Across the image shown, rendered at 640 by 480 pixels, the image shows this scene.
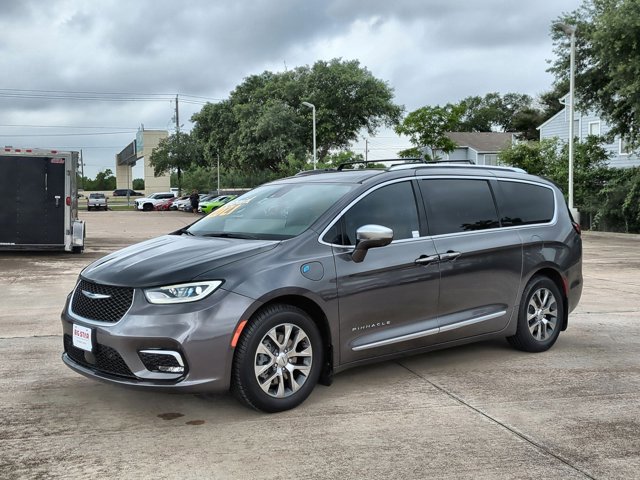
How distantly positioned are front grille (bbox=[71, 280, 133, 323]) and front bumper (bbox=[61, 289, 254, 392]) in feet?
0.23

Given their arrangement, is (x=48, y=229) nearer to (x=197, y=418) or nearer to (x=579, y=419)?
(x=197, y=418)

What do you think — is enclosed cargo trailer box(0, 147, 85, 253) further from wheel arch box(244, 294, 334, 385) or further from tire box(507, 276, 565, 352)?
wheel arch box(244, 294, 334, 385)

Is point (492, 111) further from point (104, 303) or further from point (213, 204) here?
point (104, 303)

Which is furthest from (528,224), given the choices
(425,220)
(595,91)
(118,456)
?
(595,91)

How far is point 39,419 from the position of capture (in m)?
4.66

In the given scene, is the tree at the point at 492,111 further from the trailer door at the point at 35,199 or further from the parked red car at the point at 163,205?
the trailer door at the point at 35,199

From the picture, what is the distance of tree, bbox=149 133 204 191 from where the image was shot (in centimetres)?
6638

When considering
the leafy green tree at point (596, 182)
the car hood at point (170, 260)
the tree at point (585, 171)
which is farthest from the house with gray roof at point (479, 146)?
the car hood at point (170, 260)

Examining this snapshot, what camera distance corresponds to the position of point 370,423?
181 inches

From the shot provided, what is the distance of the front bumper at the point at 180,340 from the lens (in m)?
4.34

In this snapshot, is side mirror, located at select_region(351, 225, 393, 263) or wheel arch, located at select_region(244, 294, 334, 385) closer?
wheel arch, located at select_region(244, 294, 334, 385)

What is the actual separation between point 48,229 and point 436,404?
43.5 feet

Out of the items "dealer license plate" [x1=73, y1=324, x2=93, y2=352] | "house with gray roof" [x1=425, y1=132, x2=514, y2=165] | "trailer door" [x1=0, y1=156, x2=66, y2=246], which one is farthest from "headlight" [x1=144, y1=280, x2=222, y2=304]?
"house with gray roof" [x1=425, y1=132, x2=514, y2=165]

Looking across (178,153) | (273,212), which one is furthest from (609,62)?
(178,153)
